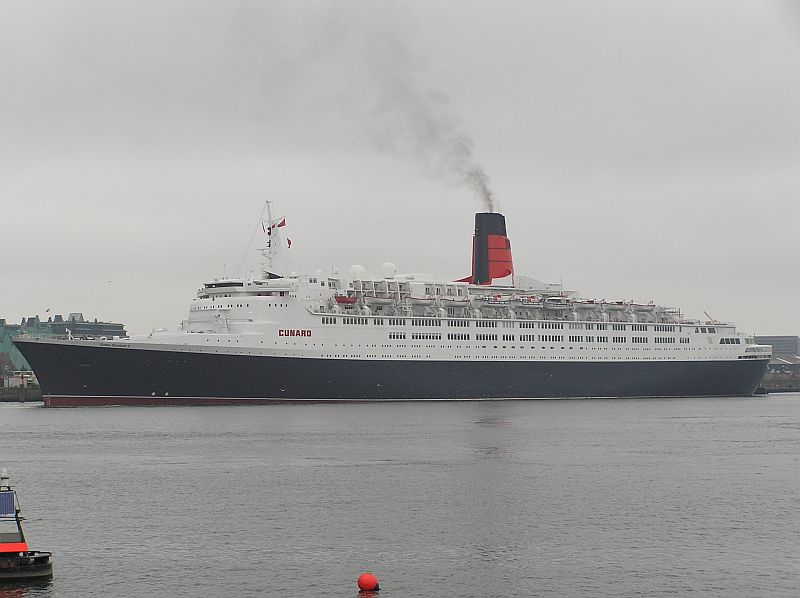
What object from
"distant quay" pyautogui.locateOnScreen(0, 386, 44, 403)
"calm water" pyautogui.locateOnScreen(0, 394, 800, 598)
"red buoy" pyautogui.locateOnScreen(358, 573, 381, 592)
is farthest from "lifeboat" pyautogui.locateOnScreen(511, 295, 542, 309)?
"red buoy" pyautogui.locateOnScreen(358, 573, 381, 592)

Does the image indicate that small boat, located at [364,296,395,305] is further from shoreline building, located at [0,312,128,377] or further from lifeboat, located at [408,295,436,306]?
shoreline building, located at [0,312,128,377]

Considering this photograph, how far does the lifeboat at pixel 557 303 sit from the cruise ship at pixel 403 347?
0.10 m

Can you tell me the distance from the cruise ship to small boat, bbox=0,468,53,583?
40346mm

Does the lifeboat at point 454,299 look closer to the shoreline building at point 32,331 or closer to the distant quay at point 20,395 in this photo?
the distant quay at point 20,395

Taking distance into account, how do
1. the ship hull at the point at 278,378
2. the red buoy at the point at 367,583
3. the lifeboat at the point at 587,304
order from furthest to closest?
the lifeboat at the point at 587,304 → the ship hull at the point at 278,378 → the red buoy at the point at 367,583

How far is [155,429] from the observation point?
49031mm

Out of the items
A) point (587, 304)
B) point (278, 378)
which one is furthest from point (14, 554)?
point (587, 304)

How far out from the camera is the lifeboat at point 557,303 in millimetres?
77750

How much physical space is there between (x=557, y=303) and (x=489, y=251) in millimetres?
7046

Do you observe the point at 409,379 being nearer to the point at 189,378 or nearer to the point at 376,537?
the point at 189,378

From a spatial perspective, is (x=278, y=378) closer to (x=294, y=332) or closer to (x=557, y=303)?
(x=294, y=332)

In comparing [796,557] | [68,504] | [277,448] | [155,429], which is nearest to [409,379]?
[155,429]

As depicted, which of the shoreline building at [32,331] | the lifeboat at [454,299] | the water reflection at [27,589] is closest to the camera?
the water reflection at [27,589]

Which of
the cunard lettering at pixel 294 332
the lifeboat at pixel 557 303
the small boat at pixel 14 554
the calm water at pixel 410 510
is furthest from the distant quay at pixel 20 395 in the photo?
the small boat at pixel 14 554
